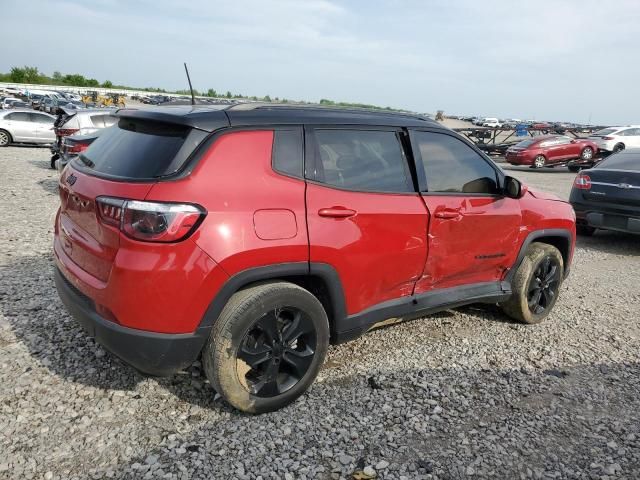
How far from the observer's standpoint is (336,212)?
293cm

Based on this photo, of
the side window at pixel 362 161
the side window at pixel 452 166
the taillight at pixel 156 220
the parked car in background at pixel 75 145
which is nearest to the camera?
the taillight at pixel 156 220

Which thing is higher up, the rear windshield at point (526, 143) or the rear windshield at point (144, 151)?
the rear windshield at point (144, 151)

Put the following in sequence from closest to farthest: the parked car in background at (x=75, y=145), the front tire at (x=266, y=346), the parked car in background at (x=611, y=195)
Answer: the front tire at (x=266, y=346) < the parked car in background at (x=611, y=195) < the parked car in background at (x=75, y=145)

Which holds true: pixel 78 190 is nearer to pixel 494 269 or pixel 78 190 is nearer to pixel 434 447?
pixel 434 447

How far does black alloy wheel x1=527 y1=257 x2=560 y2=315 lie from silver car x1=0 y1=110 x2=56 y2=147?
62.2 feet

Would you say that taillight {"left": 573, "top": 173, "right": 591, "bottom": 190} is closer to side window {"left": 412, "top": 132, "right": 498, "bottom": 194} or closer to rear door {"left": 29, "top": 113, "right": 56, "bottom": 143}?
side window {"left": 412, "top": 132, "right": 498, "bottom": 194}

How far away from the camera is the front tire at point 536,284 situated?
435cm

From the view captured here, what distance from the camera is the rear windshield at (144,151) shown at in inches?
102

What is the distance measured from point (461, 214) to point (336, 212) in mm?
1159

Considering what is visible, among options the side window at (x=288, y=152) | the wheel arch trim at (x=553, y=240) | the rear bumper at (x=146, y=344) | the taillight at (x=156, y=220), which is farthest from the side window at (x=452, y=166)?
the rear bumper at (x=146, y=344)

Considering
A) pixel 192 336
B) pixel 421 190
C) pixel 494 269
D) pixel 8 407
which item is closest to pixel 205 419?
pixel 192 336

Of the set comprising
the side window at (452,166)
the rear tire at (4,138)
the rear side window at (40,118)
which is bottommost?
the rear tire at (4,138)

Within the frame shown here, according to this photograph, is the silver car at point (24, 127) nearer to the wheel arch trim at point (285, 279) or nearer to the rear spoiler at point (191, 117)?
the rear spoiler at point (191, 117)

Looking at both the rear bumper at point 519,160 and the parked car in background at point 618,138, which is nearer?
the rear bumper at point 519,160
